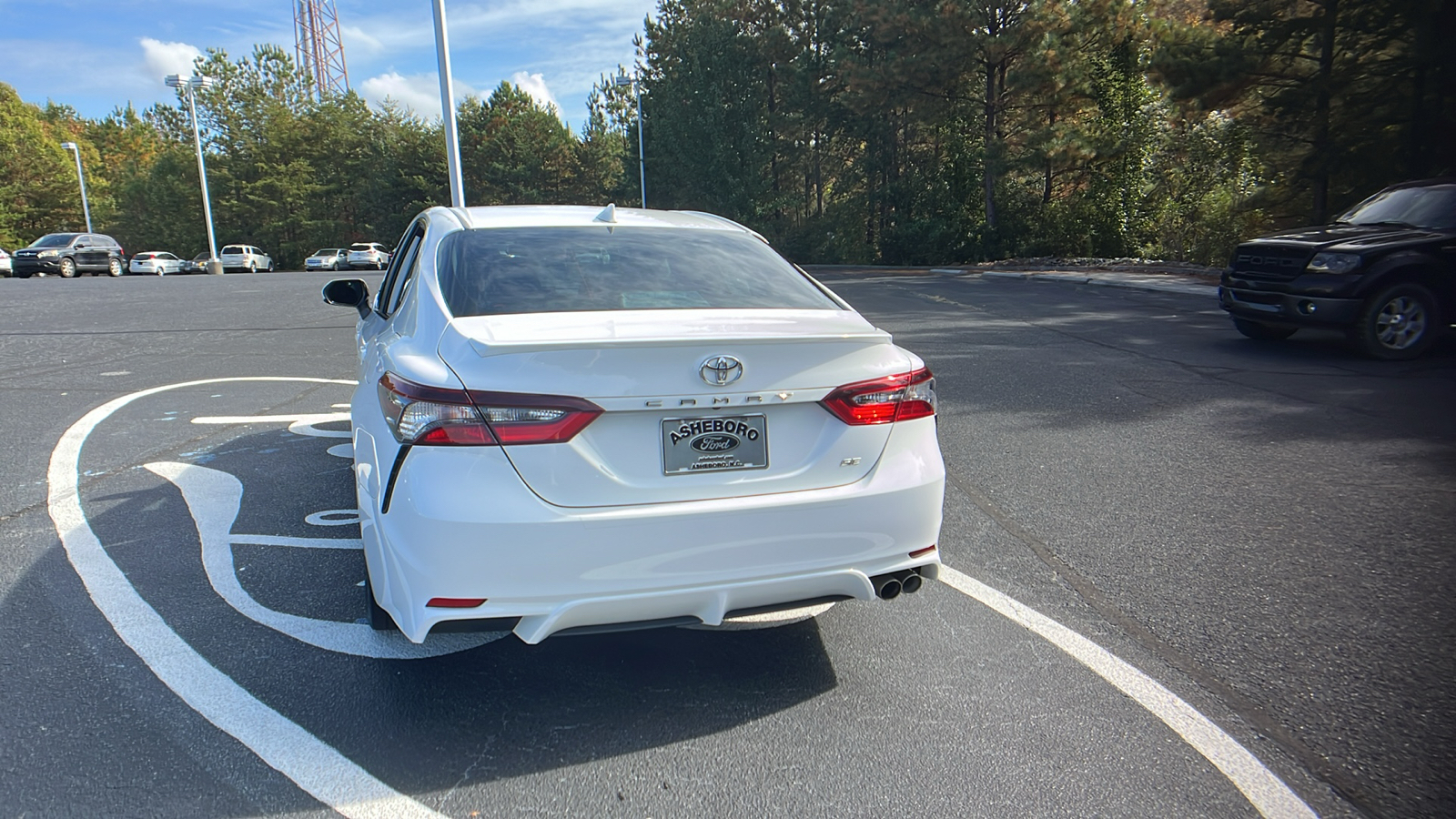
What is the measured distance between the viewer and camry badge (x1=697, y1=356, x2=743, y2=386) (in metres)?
2.52

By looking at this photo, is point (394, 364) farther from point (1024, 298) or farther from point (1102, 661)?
point (1024, 298)

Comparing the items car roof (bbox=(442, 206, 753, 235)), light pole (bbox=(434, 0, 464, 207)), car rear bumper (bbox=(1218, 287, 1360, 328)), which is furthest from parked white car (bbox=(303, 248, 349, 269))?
car roof (bbox=(442, 206, 753, 235))

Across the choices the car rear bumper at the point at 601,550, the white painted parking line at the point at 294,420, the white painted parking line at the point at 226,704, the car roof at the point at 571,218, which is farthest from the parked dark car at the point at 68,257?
the car rear bumper at the point at 601,550

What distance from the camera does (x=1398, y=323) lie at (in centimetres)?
895

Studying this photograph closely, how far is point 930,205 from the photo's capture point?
31.4 m

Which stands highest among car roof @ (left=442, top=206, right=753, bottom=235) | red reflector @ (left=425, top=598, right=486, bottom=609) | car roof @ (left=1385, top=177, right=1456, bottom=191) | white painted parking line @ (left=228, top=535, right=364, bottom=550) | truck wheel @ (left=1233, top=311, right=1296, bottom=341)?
car roof @ (left=1385, top=177, right=1456, bottom=191)

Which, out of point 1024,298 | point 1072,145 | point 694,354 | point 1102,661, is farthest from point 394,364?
point 1072,145

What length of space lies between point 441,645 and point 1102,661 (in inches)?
94.9

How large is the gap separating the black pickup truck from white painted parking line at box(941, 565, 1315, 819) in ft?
24.9

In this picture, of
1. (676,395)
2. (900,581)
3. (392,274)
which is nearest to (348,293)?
(392,274)

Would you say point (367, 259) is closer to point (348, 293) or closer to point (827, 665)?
point (348, 293)

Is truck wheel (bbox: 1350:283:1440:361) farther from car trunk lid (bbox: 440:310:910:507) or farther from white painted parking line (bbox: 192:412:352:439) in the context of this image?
white painted parking line (bbox: 192:412:352:439)

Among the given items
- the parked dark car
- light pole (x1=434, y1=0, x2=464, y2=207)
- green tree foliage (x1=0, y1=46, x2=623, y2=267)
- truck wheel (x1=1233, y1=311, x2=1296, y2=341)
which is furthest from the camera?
green tree foliage (x1=0, y1=46, x2=623, y2=267)

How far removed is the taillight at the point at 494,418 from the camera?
94.3 inches
